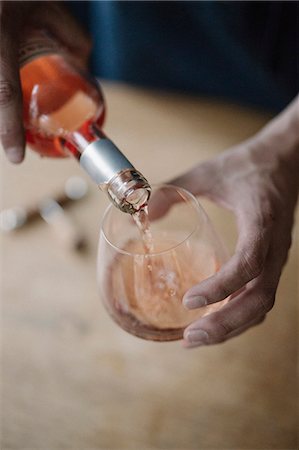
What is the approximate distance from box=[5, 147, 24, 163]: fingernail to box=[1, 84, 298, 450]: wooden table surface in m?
0.21

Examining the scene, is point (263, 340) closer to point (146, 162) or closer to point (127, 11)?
point (146, 162)

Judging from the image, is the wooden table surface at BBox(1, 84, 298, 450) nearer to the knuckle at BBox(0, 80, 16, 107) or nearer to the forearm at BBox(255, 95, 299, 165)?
the forearm at BBox(255, 95, 299, 165)

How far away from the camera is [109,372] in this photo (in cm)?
70

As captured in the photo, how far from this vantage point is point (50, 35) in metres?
0.72

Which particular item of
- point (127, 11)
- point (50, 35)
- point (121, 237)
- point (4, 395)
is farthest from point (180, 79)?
point (4, 395)

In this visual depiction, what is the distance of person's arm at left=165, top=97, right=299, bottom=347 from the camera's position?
1.77 feet

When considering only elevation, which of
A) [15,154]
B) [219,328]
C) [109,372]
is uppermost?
[15,154]

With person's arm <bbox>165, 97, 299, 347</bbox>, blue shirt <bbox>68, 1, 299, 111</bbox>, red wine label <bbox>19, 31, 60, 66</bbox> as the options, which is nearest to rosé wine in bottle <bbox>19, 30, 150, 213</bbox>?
red wine label <bbox>19, 31, 60, 66</bbox>

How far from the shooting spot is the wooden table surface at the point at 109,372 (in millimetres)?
652

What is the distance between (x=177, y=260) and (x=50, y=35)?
0.33 m

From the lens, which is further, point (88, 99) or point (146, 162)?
point (146, 162)

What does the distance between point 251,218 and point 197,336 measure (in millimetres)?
125

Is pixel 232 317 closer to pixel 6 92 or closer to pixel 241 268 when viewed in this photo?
pixel 241 268

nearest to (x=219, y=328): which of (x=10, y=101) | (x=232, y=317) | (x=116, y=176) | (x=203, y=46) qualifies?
(x=232, y=317)
